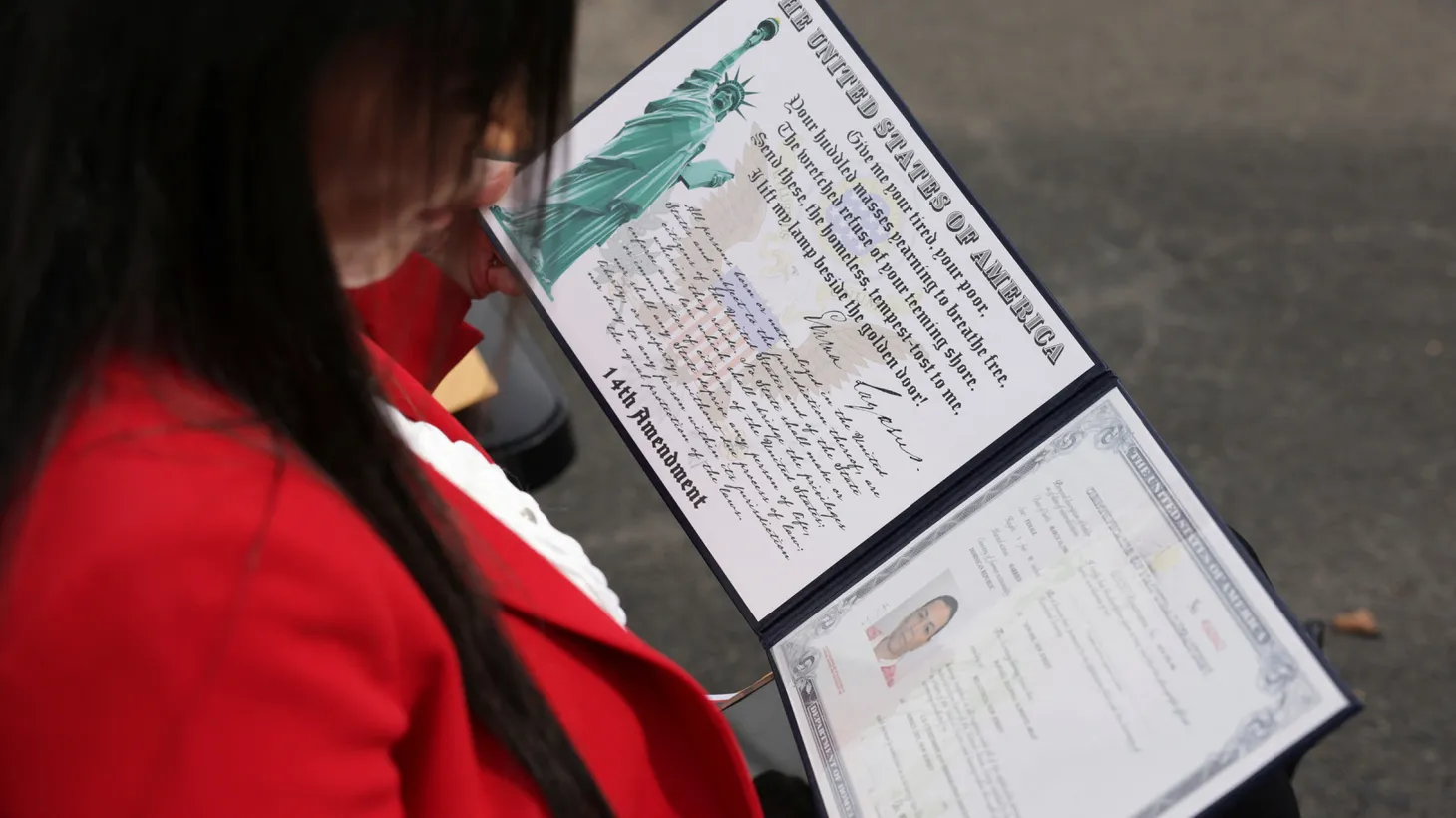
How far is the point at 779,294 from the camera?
862 mm

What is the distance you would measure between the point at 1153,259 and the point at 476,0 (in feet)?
6.72

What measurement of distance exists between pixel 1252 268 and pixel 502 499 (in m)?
1.89

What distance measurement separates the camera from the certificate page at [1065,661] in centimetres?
66

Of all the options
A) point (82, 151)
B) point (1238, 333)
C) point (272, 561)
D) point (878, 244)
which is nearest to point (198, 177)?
point (82, 151)

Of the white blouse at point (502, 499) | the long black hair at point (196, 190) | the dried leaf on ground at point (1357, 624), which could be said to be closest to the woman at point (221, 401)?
the long black hair at point (196, 190)

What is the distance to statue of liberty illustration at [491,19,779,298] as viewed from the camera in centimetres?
88

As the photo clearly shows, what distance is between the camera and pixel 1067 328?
30.7 inches

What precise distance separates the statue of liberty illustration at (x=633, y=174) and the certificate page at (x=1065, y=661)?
32 cm

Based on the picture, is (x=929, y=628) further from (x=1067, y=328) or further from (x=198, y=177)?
(x=198, y=177)

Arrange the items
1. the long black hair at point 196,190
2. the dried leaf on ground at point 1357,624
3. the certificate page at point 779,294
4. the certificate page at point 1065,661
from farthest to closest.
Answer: the dried leaf on ground at point 1357,624 → the certificate page at point 779,294 → the certificate page at point 1065,661 → the long black hair at point 196,190

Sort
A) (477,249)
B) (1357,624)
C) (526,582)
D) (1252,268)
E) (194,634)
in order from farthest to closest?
(1252,268), (1357,624), (477,249), (526,582), (194,634)
